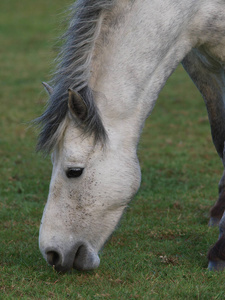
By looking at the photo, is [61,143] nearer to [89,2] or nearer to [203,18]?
[89,2]

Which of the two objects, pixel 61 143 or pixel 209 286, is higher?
pixel 61 143

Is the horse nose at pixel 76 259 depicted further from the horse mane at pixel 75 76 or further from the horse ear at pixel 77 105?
the horse ear at pixel 77 105

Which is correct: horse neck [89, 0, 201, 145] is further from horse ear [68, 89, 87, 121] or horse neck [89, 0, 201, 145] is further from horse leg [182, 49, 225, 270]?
horse leg [182, 49, 225, 270]

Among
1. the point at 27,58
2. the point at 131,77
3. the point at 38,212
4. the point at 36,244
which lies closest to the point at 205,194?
the point at 38,212

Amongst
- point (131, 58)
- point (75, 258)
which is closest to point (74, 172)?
point (75, 258)

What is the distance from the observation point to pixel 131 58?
14.6 ft

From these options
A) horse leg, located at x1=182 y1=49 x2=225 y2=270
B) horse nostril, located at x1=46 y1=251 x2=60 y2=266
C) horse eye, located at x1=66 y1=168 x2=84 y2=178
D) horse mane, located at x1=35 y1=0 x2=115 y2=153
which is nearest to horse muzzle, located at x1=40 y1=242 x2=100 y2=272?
horse nostril, located at x1=46 y1=251 x2=60 y2=266

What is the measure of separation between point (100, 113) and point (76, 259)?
1089 mm

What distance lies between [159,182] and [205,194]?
0.79m

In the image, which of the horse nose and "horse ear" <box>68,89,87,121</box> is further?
the horse nose

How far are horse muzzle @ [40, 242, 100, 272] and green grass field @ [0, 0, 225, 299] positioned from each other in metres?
0.12

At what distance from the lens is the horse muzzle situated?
14.0 ft

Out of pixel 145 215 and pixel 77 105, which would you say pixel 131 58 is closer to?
pixel 77 105

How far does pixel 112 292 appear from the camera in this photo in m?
4.15
